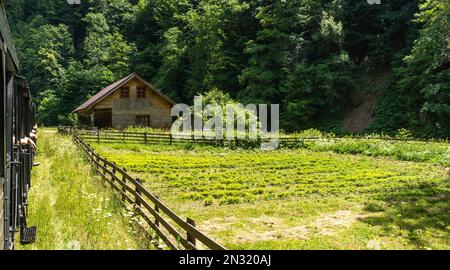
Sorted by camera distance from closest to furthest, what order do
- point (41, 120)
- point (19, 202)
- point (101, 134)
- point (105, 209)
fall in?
point (19, 202), point (105, 209), point (101, 134), point (41, 120)

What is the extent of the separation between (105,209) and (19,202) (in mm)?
3931

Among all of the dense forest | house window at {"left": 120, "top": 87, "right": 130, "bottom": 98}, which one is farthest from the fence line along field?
A: house window at {"left": 120, "top": 87, "right": 130, "bottom": 98}

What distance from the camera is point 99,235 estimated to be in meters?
8.20

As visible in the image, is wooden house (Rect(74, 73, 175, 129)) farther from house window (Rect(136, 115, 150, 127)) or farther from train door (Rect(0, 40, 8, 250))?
train door (Rect(0, 40, 8, 250))

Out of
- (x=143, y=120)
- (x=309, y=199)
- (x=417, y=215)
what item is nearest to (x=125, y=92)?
(x=143, y=120)

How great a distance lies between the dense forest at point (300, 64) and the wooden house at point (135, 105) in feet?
21.9

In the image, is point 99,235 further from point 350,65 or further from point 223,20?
point 223,20

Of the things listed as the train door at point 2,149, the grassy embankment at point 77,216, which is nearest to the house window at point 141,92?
the grassy embankment at point 77,216

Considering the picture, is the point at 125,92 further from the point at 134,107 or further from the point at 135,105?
the point at 134,107

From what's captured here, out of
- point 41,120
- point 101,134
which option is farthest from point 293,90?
point 41,120

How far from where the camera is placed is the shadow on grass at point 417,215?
9570mm

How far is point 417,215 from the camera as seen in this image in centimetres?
1158

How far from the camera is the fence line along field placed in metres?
9.52

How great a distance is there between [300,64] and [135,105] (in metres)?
19.1
